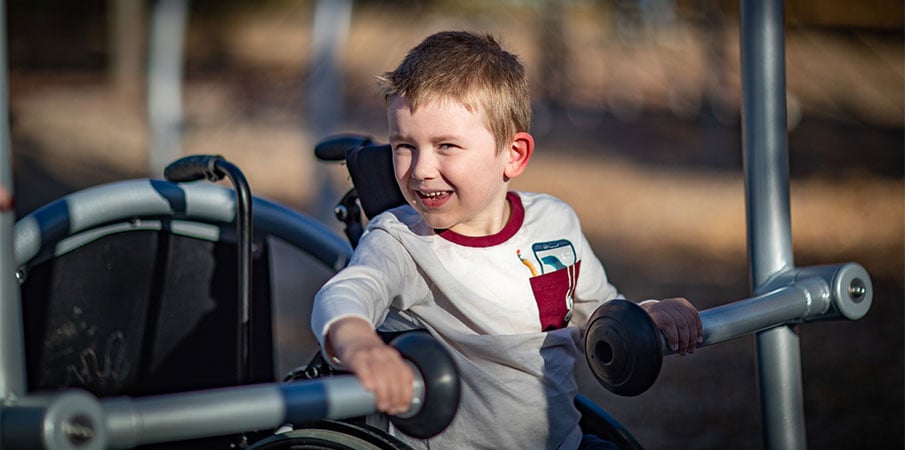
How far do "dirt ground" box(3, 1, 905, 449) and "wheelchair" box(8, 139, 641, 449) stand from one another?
1.81 meters

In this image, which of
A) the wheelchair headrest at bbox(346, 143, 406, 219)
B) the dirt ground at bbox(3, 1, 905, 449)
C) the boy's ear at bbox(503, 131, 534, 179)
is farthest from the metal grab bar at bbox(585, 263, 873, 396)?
the dirt ground at bbox(3, 1, 905, 449)

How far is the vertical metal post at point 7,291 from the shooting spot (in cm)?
109

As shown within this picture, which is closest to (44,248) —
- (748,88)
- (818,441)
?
(748,88)

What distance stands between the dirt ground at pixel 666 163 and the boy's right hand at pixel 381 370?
7.96 ft

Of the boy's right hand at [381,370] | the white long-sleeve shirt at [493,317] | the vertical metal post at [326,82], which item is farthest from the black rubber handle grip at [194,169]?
the vertical metal post at [326,82]

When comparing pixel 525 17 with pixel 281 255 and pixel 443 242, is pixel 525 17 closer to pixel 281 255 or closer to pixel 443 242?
pixel 281 255

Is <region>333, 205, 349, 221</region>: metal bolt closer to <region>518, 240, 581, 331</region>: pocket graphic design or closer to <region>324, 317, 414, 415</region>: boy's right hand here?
<region>518, 240, 581, 331</region>: pocket graphic design

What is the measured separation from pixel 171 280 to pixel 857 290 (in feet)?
4.05

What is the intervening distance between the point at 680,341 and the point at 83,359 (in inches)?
40.9

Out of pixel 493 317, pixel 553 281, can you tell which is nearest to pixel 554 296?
pixel 553 281

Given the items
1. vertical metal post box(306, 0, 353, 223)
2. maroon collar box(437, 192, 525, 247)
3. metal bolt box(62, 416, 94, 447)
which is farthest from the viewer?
vertical metal post box(306, 0, 353, 223)

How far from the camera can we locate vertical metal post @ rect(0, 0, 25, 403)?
1088mm

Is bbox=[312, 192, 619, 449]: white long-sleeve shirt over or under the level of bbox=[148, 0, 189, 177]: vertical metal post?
under

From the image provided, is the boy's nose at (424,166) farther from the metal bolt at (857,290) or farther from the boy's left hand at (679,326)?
the metal bolt at (857,290)
